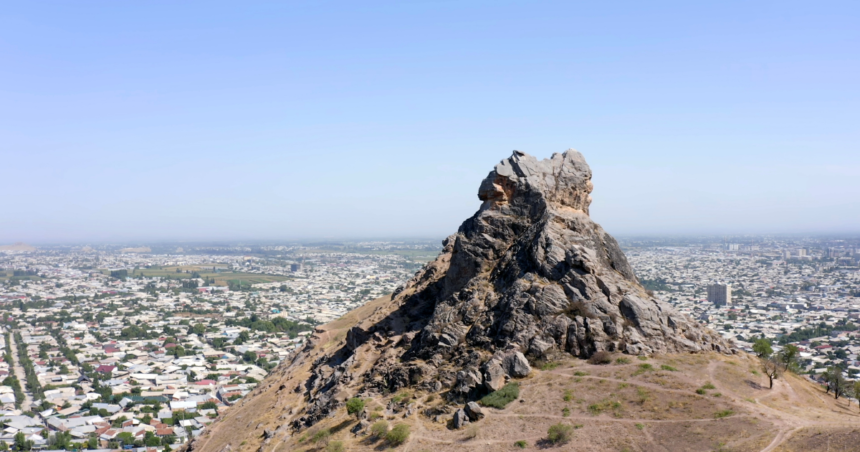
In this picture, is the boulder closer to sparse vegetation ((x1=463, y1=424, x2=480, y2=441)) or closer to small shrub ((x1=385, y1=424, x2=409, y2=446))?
sparse vegetation ((x1=463, y1=424, x2=480, y2=441))

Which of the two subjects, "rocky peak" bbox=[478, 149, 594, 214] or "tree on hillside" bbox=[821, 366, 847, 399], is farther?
"rocky peak" bbox=[478, 149, 594, 214]

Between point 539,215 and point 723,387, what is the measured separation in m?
11.7

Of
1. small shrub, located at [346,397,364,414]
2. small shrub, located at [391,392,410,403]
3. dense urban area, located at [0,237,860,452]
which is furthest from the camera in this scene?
dense urban area, located at [0,237,860,452]

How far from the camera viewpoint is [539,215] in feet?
97.6

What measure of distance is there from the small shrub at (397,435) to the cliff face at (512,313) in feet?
9.03

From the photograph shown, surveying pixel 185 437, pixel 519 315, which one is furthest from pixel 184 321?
pixel 519 315

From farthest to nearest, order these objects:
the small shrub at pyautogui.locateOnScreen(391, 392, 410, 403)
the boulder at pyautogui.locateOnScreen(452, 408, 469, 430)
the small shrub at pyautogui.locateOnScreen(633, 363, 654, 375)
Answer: the small shrub at pyautogui.locateOnScreen(391, 392, 410, 403) < the small shrub at pyautogui.locateOnScreen(633, 363, 654, 375) < the boulder at pyautogui.locateOnScreen(452, 408, 469, 430)

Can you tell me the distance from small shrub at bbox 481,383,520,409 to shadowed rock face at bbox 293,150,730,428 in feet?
1.32

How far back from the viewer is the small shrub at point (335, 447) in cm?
2145

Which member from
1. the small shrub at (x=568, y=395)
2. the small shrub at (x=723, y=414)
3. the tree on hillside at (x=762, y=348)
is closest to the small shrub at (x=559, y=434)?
the small shrub at (x=568, y=395)

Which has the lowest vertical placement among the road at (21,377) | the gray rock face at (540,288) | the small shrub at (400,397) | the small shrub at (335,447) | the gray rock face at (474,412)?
the road at (21,377)

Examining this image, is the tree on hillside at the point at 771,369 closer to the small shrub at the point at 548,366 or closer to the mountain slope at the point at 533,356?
the mountain slope at the point at 533,356

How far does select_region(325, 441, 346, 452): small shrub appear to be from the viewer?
2145 cm

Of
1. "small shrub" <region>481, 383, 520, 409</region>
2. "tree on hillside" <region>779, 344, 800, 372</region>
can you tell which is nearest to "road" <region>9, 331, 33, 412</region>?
"small shrub" <region>481, 383, 520, 409</region>
